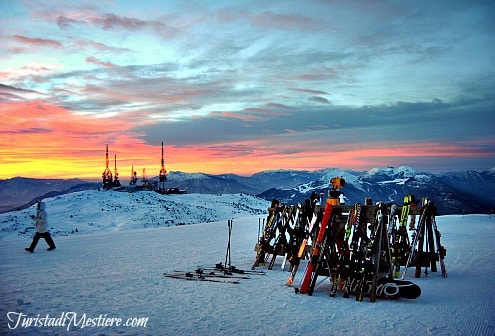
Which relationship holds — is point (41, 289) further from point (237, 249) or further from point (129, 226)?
point (129, 226)

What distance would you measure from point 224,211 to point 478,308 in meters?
39.9

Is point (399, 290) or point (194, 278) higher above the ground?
point (399, 290)

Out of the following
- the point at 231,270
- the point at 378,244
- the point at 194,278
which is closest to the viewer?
the point at 378,244

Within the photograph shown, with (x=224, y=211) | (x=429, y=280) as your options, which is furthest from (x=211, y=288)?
(x=224, y=211)

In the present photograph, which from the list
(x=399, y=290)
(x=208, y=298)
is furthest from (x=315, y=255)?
(x=208, y=298)

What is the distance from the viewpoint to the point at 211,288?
11.6 metres

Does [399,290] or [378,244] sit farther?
[378,244]

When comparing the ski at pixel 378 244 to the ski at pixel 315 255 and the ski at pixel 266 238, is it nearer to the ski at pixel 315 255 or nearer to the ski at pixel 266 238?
the ski at pixel 315 255

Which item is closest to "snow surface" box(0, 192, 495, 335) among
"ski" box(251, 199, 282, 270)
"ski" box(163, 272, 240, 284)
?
"ski" box(163, 272, 240, 284)

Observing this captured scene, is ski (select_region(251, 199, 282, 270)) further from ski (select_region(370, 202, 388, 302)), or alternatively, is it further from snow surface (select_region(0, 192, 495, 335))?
ski (select_region(370, 202, 388, 302))

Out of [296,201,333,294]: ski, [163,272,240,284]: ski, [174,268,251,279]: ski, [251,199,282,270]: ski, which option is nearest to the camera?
[296,201,333,294]: ski

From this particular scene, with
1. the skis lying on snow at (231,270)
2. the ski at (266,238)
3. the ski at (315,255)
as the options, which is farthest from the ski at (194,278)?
the ski at (266,238)

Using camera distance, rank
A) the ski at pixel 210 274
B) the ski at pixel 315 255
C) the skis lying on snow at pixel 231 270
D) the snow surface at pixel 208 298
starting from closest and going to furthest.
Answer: the snow surface at pixel 208 298
the ski at pixel 315 255
the ski at pixel 210 274
the skis lying on snow at pixel 231 270

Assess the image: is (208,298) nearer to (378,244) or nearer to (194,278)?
(194,278)
